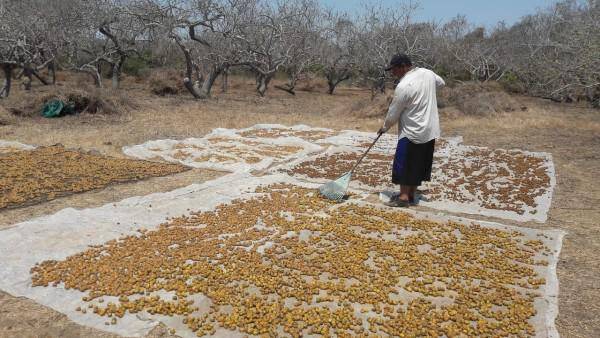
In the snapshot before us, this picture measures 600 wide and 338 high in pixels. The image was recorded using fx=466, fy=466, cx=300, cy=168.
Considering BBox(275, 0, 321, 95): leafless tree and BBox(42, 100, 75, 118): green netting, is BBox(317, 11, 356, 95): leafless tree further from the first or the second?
BBox(42, 100, 75, 118): green netting

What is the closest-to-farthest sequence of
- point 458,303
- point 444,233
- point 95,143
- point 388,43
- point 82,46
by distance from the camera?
point 458,303, point 444,233, point 95,143, point 82,46, point 388,43

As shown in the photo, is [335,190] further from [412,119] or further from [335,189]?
[412,119]

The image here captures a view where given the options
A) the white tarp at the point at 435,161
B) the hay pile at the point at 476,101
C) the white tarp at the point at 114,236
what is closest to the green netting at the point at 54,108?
the white tarp at the point at 435,161

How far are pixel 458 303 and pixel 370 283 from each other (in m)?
0.51

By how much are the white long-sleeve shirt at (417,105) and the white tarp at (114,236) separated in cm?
74

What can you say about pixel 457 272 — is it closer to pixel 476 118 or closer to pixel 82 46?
pixel 476 118

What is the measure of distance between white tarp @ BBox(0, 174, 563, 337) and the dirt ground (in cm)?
8

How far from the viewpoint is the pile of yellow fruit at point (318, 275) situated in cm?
243

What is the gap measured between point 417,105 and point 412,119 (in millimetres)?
131

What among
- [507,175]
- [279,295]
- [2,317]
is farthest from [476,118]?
[2,317]

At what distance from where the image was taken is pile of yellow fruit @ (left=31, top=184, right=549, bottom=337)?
2426 millimetres

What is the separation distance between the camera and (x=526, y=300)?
2.68m

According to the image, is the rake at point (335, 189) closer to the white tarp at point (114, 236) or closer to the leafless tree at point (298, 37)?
the white tarp at point (114, 236)

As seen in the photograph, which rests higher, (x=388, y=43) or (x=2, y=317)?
(x=388, y=43)
